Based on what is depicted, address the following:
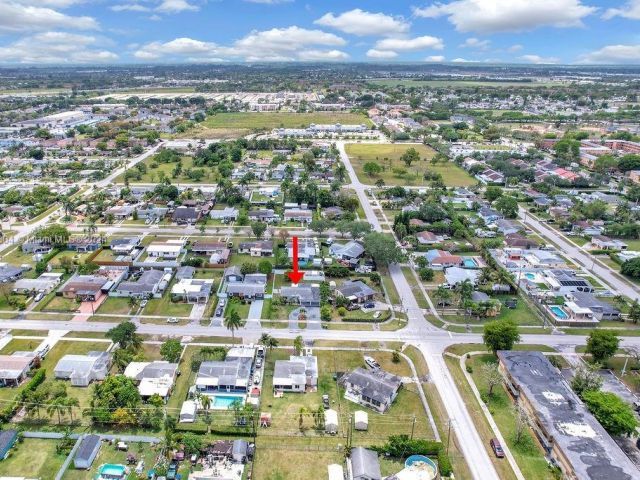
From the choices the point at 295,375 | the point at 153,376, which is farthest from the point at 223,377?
the point at 295,375

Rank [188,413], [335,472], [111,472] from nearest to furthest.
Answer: [111,472] → [335,472] → [188,413]

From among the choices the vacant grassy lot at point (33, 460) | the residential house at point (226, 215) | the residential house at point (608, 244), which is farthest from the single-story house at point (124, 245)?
the residential house at point (608, 244)

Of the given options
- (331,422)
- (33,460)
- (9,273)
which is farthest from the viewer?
(9,273)

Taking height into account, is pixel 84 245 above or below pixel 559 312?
above

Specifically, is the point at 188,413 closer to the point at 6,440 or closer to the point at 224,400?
the point at 224,400

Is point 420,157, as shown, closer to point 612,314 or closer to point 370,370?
point 612,314

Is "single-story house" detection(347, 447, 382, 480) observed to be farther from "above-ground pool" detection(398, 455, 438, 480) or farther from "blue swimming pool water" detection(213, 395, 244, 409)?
"blue swimming pool water" detection(213, 395, 244, 409)

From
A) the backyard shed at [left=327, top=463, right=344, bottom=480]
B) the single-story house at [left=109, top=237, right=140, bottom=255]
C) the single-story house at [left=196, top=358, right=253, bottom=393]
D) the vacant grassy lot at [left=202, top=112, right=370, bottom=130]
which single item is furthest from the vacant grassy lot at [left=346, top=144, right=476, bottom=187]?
the backyard shed at [left=327, top=463, right=344, bottom=480]

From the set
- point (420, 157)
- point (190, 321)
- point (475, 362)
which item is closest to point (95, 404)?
point (190, 321)
